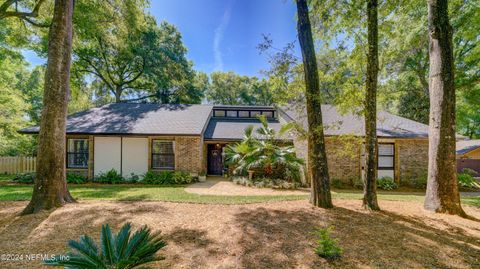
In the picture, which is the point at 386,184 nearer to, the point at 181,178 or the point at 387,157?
the point at 387,157

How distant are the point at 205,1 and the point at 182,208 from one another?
379 inches

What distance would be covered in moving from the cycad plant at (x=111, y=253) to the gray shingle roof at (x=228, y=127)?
34.4 feet

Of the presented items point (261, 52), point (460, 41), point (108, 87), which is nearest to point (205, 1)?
point (261, 52)

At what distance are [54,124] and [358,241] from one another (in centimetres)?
785

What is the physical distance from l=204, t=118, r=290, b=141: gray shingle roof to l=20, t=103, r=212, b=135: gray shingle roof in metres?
0.90

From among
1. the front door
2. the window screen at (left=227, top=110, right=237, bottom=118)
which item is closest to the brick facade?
the front door

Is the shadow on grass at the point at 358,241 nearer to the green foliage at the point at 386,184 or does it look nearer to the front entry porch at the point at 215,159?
the green foliage at the point at 386,184

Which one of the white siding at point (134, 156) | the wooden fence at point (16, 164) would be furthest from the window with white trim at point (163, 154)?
the wooden fence at point (16, 164)

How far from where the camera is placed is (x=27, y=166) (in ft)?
44.3

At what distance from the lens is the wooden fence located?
13.4 metres

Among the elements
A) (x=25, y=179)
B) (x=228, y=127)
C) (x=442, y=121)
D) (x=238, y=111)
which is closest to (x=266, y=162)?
(x=228, y=127)

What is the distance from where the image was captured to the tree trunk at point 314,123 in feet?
19.4

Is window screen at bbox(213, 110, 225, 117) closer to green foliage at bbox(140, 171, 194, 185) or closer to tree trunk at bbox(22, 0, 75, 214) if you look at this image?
green foliage at bbox(140, 171, 194, 185)

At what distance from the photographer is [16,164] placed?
13.5m
